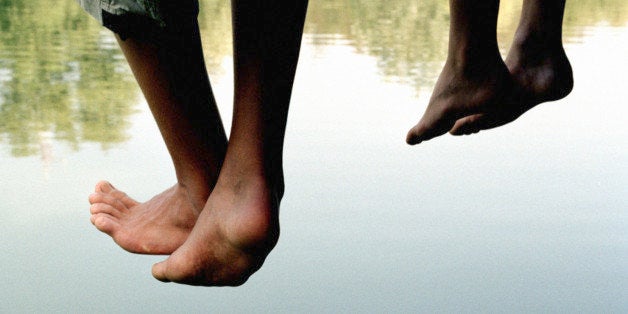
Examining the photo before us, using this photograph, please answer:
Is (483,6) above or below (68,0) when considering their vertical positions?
above

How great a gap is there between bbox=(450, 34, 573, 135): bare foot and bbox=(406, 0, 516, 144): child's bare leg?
0.11 ft

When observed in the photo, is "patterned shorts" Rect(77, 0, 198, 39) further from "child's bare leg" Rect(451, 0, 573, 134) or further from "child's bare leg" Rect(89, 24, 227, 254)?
"child's bare leg" Rect(451, 0, 573, 134)

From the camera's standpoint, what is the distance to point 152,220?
1.16 m

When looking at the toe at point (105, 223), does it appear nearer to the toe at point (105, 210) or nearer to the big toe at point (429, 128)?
the toe at point (105, 210)

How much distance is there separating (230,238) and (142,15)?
0.88ft

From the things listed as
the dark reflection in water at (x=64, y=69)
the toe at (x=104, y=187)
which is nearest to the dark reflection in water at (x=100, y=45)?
the dark reflection in water at (x=64, y=69)

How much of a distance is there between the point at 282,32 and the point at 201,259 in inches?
11.4

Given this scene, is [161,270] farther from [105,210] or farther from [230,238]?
[105,210]

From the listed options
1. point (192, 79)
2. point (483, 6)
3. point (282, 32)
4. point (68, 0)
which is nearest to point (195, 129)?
point (192, 79)

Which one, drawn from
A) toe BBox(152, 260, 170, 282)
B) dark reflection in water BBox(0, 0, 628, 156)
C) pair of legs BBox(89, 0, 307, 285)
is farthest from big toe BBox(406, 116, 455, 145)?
dark reflection in water BBox(0, 0, 628, 156)

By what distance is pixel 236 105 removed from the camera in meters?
0.94

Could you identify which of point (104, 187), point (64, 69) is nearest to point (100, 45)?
point (64, 69)

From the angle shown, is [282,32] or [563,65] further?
[563,65]

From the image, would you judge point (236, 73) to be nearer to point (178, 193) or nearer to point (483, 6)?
point (178, 193)
